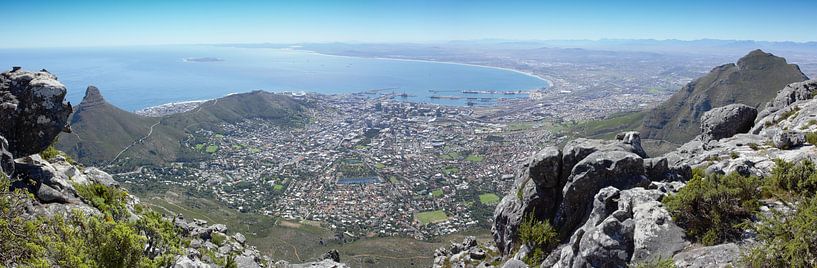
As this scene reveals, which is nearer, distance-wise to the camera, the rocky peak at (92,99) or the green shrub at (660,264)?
the green shrub at (660,264)

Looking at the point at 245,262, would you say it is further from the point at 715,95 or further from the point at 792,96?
the point at 715,95

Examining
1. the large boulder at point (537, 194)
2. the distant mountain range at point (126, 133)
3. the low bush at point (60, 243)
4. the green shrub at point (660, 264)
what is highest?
the low bush at point (60, 243)

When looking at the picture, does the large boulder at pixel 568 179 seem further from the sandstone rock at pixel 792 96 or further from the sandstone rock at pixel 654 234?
the sandstone rock at pixel 792 96

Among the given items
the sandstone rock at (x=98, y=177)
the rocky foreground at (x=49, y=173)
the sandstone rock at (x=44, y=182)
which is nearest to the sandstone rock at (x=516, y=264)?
the rocky foreground at (x=49, y=173)

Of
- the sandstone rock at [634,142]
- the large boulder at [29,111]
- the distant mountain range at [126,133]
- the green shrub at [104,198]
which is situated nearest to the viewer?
the large boulder at [29,111]

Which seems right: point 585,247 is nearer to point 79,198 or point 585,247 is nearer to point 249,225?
point 79,198

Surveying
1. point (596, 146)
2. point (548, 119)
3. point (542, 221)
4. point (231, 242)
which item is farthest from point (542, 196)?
point (548, 119)

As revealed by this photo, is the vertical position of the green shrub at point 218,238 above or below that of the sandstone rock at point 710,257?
below

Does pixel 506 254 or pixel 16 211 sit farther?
pixel 506 254
